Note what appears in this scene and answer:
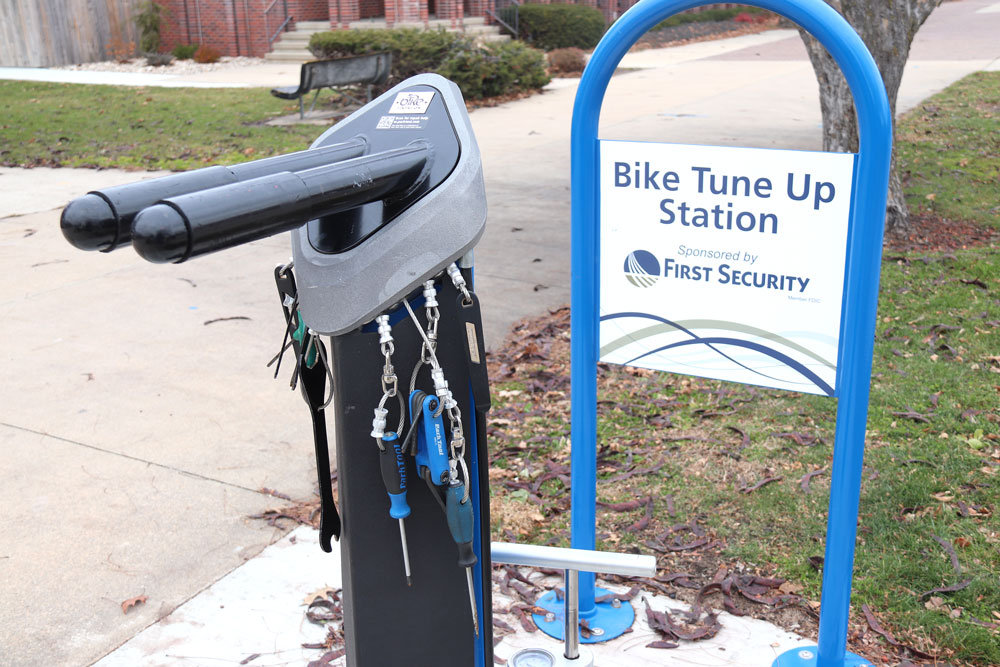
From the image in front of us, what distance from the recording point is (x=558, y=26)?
21781mm

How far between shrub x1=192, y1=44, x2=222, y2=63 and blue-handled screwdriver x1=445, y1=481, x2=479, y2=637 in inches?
772

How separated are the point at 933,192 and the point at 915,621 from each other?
584 centimetres

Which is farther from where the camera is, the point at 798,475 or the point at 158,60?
the point at 158,60

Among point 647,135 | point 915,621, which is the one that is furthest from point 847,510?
point 647,135

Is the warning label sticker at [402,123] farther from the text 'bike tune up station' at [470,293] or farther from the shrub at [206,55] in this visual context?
the shrub at [206,55]

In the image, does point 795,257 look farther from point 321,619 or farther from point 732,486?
point 321,619

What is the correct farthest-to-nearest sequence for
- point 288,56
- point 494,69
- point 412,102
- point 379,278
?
point 288,56 < point 494,69 < point 412,102 < point 379,278

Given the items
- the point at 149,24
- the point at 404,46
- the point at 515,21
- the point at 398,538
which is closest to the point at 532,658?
the point at 398,538

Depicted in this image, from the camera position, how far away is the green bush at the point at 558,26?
2164 centimetres

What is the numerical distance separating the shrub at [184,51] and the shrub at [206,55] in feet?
0.44

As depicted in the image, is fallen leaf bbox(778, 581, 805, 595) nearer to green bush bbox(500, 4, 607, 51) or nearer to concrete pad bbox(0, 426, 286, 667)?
concrete pad bbox(0, 426, 286, 667)

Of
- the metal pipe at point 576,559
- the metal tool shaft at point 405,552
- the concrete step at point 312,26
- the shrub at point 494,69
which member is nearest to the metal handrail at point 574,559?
the metal pipe at point 576,559

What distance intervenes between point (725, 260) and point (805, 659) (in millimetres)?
1107

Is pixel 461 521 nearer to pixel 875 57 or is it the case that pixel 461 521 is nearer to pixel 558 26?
pixel 875 57
